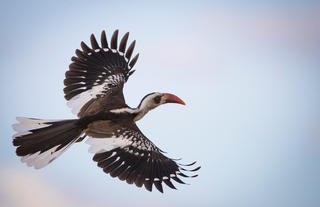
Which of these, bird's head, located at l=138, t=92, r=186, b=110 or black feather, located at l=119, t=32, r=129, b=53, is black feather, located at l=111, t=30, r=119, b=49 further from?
bird's head, located at l=138, t=92, r=186, b=110

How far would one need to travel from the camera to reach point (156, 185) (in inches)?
207

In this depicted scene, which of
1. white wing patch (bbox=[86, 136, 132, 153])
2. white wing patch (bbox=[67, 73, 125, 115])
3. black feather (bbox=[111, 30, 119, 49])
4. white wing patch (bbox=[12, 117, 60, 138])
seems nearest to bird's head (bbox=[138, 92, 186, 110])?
white wing patch (bbox=[67, 73, 125, 115])

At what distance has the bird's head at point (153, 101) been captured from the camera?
6.07 metres

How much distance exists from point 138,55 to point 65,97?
4.44 ft

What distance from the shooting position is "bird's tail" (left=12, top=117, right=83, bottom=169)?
17.1ft

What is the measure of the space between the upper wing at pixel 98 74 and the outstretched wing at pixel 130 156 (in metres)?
0.62

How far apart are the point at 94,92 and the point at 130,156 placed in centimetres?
132

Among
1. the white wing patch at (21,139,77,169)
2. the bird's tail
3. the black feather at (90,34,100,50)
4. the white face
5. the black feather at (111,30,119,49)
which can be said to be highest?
the black feather at (111,30,119,49)

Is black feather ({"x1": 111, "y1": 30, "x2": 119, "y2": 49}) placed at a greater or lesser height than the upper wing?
greater

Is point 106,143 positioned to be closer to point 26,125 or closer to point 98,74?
point 26,125

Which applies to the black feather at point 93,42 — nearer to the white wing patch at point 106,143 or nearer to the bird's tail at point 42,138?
the bird's tail at point 42,138

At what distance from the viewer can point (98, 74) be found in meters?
6.68

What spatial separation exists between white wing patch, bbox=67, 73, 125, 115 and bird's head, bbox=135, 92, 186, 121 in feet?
1.88

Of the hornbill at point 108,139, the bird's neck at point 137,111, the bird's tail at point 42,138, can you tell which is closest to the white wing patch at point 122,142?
the hornbill at point 108,139
